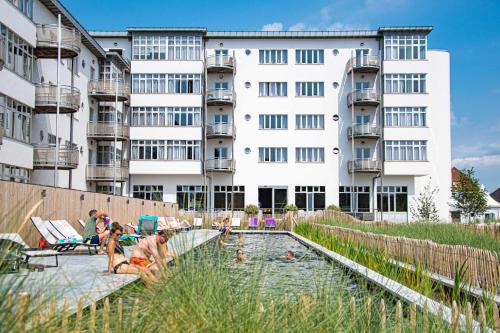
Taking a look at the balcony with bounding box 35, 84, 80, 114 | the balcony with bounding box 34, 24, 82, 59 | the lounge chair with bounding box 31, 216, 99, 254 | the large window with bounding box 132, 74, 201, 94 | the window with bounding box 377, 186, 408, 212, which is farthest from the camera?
the window with bounding box 377, 186, 408, 212

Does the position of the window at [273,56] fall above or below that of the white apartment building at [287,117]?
above

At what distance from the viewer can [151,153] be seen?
40.5m

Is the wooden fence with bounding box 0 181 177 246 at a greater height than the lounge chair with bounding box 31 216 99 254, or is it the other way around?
the wooden fence with bounding box 0 181 177 246

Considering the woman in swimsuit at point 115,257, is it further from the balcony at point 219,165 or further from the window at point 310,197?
the window at point 310,197

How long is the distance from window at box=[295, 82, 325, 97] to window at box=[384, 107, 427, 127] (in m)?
4.92

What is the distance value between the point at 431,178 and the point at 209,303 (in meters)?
41.5

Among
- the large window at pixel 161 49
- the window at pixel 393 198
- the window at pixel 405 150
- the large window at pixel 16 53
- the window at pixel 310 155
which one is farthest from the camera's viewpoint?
the window at pixel 310 155

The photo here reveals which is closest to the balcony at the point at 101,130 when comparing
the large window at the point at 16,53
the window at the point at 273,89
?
the large window at the point at 16,53

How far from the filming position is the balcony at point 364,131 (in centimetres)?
4033

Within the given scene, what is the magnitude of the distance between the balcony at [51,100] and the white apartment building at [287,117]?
487 inches

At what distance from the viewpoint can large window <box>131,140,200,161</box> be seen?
40.5 meters

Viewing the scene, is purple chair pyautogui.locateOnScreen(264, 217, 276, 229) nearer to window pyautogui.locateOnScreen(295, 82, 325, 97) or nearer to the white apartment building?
the white apartment building

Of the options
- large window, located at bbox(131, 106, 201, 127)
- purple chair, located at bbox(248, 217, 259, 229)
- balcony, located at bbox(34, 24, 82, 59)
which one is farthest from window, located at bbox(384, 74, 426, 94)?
balcony, located at bbox(34, 24, 82, 59)

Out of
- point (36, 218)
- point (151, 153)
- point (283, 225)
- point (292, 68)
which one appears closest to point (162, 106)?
point (151, 153)
